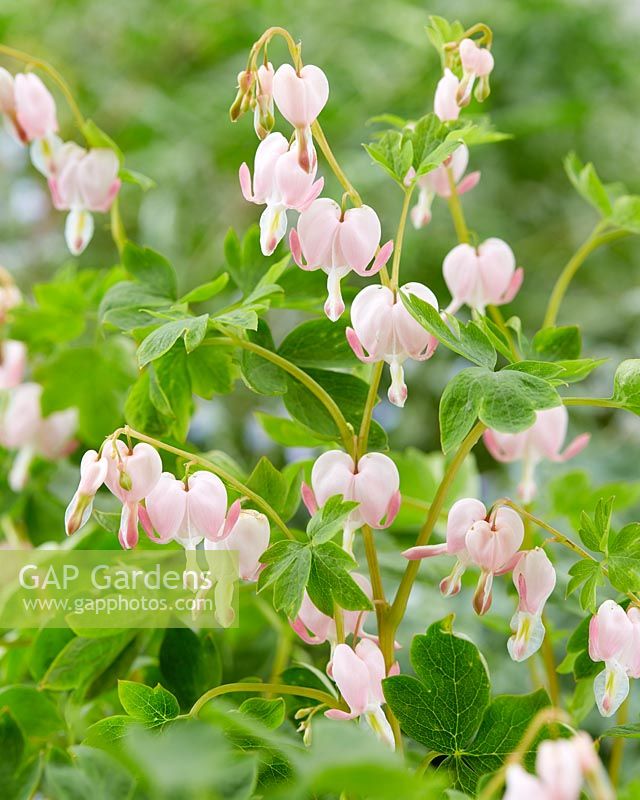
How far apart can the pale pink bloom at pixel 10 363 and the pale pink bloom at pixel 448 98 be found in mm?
487

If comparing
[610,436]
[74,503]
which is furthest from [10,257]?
[74,503]

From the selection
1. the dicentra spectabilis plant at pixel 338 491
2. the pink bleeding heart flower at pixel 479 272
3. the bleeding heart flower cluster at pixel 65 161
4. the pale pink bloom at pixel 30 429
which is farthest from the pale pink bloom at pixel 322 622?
the pale pink bloom at pixel 30 429

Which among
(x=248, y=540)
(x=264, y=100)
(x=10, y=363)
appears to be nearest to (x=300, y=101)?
(x=264, y=100)

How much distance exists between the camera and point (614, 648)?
1.69ft

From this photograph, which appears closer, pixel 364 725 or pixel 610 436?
pixel 364 725

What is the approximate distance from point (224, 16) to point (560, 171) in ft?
3.04

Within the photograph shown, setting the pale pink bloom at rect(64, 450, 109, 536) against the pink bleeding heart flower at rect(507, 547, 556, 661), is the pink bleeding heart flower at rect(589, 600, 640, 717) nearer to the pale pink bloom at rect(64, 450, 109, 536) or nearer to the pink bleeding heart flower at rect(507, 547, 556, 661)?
the pink bleeding heart flower at rect(507, 547, 556, 661)

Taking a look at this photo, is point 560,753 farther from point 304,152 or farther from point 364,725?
point 304,152

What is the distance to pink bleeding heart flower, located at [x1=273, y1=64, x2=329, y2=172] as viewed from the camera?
1.72 feet

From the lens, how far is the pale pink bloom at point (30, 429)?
0.92 meters

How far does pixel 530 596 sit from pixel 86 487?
258 mm

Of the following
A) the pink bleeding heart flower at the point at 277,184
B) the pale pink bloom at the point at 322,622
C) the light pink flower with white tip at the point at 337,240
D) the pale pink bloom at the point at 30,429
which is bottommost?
the pale pink bloom at the point at 30,429

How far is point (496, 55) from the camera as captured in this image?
2.16m

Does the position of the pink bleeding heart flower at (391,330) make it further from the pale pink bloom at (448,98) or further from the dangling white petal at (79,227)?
the dangling white petal at (79,227)
